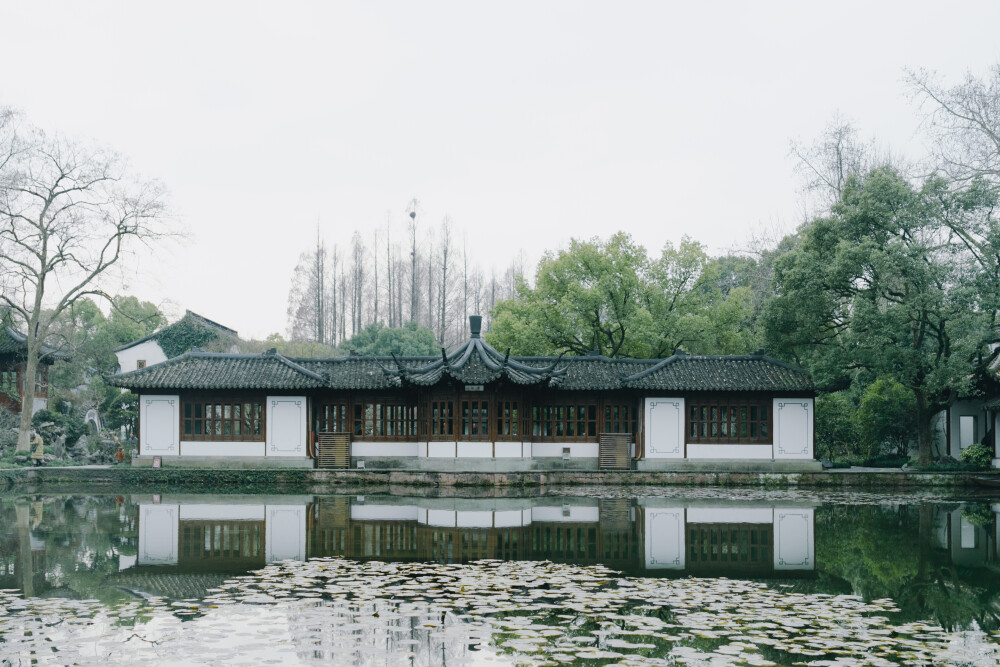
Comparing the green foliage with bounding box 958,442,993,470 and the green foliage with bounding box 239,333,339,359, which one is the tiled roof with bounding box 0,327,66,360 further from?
the green foliage with bounding box 958,442,993,470

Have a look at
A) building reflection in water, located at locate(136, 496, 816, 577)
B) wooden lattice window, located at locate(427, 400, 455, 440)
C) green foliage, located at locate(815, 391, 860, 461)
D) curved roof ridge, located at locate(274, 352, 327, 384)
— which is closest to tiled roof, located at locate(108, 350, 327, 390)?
curved roof ridge, located at locate(274, 352, 327, 384)

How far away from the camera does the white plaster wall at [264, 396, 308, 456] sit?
30047 mm

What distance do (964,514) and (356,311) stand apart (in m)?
45.1

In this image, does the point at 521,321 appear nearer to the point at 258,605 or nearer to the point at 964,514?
the point at 964,514

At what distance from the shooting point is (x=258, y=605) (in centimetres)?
906

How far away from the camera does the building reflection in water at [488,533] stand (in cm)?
1230

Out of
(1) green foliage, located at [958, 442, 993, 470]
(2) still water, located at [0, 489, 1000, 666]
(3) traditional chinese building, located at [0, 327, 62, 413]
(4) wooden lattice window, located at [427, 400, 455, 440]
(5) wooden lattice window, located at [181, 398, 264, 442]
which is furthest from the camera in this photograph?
(3) traditional chinese building, located at [0, 327, 62, 413]

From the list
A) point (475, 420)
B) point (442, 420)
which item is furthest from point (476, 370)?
point (442, 420)

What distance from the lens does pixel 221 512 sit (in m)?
18.7

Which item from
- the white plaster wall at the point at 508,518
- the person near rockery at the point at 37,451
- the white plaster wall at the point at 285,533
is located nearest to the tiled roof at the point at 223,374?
the person near rockery at the point at 37,451

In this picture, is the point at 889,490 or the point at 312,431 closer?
the point at 889,490

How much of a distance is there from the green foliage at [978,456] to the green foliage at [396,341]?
1086 inches

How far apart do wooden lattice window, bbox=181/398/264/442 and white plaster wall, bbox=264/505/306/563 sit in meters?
10.7

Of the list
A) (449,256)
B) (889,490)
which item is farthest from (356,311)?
(889,490)
